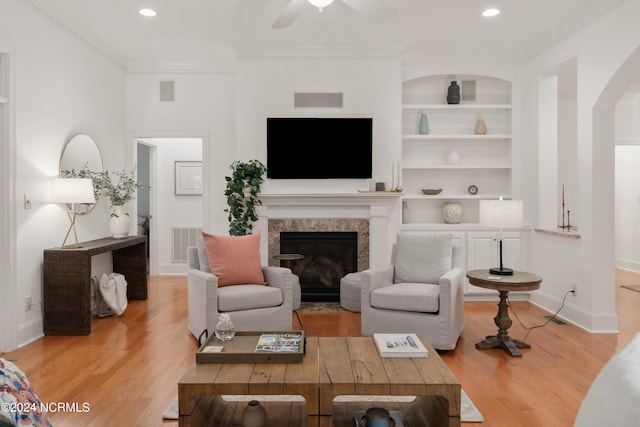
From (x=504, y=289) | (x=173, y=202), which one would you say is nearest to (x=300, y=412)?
(x=504, y=289)

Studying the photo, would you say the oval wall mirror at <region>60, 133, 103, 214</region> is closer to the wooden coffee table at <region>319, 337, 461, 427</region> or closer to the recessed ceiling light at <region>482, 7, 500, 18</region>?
the wooden coffee table at <region>319, 337, 461, 427</region>

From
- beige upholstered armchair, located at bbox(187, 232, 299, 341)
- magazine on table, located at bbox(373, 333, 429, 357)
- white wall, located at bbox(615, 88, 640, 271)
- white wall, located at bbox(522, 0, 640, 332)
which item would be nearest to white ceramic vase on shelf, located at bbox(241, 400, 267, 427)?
magazine on table, located at bbox(373, 333, 429, 357)

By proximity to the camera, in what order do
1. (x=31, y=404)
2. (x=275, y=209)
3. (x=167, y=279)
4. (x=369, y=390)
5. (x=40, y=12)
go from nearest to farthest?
(x=31, y=404), (x=369, y=390), (x=40, y=12), (x=275, y=209), (x=167, y=279)

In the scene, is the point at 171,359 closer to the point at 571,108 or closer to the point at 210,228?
the point at 210,228

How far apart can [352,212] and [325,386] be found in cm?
350

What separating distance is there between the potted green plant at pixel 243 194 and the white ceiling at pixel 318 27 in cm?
140

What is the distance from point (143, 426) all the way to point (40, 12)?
3.61 meters

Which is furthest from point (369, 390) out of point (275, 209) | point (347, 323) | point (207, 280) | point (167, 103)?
point (167, 103)

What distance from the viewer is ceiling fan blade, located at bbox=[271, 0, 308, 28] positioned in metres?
3.08

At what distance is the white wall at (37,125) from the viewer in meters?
3.73

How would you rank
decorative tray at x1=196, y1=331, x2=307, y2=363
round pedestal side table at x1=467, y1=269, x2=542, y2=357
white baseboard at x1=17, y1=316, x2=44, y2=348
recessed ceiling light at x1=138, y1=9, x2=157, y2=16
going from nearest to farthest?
1. decorative tray at x1=196, y1=331, x2=307, y2=363
2. round pedestal side table at x1=467, y1=269, x2=542, y2=357
3. white baseboard at x1=17, y1=316, x2=44, y2=348
4. recessed ceiling light at x1=138, y1=9, x2=157, y2=16

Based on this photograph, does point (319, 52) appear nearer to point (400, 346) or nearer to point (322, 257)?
point (322, 257)

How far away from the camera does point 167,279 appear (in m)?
6.82

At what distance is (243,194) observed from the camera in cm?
527
